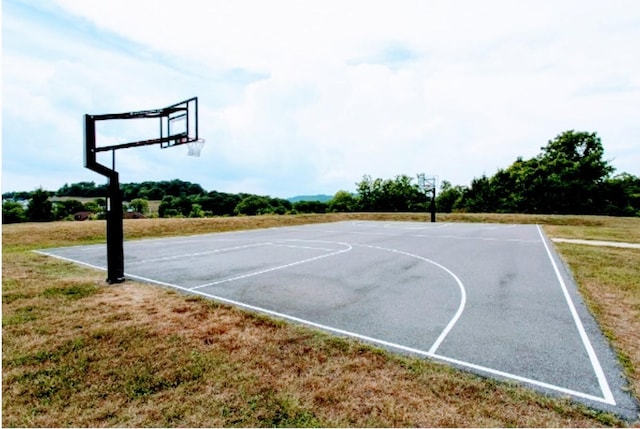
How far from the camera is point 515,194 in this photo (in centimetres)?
4803

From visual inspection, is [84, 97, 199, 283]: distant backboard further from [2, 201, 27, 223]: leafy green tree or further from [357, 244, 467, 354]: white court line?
[2, 201, 27, 223]: leafy green tree

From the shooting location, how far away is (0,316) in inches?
211

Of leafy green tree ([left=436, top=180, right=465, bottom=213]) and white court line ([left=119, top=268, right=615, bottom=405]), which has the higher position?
leafy green tree ([left=436, top=180, right=465, bottom=213])

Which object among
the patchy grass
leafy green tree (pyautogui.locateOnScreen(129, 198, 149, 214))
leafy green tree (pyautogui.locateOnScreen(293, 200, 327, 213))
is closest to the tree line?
leafy green tree (pyautogui.locateOnScreen(129, 198, 149, 214))

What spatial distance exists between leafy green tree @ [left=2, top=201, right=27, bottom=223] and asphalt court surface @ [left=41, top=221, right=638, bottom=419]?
1727 centimetres

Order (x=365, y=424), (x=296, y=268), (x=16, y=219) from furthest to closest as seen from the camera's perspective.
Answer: (x=16, y=219)
(x=296, y=268)
(x=365, y=424)

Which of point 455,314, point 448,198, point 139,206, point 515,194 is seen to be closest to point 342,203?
point 448,198

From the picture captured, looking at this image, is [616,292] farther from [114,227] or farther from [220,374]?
[114,227]

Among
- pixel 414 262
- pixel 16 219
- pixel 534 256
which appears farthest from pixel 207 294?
pixel 16 219

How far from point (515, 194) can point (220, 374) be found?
52.6 metres

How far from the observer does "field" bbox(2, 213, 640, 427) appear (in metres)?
3.25

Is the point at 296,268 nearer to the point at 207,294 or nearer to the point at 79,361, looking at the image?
the point at 207,294

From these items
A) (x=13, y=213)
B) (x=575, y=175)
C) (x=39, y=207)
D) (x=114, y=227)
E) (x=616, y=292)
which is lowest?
(x=616, y=292)

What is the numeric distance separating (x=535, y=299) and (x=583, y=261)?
18.8 feet
